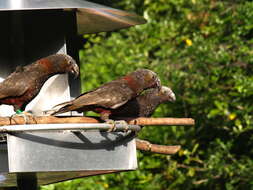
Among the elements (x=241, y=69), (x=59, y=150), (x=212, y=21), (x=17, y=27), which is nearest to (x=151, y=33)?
(x=212, y=21)

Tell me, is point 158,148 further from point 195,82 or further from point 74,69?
point 195,82

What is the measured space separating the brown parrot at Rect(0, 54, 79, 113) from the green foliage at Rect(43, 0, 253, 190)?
3.01 meters

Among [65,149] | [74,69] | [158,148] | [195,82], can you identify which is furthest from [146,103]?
[195,82]

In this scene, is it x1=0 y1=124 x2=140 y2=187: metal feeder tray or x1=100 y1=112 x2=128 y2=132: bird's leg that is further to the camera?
x1=100 y1=112 x2=128 y2=132: bird's leg

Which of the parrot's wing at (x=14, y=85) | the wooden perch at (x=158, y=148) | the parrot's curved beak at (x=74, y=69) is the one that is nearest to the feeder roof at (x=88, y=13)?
the parrot's curved beak at (x=74, y=69)

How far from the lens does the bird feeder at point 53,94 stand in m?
3.68

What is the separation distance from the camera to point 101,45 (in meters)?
8.87

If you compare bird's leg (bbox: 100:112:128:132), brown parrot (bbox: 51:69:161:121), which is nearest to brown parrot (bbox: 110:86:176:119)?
brown parrot (bbox: 51:69:161:121)

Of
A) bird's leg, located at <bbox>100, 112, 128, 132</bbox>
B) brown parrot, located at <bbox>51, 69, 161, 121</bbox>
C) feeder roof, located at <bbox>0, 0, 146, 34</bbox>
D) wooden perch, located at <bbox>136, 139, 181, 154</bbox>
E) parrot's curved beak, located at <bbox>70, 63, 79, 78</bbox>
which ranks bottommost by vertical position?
wooden perch, located at <bbox>136, 139, 181, 154</bbox>

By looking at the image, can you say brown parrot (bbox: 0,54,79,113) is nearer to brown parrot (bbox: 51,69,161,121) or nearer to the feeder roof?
brown parrot (bbox: 51,69,161,121)

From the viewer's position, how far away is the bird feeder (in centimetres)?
368

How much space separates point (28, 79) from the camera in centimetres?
414

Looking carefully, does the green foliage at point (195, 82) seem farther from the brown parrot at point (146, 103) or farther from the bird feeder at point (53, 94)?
the bird feeder at point (53, 94)

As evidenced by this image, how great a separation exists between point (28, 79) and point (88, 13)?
24.0 inches
